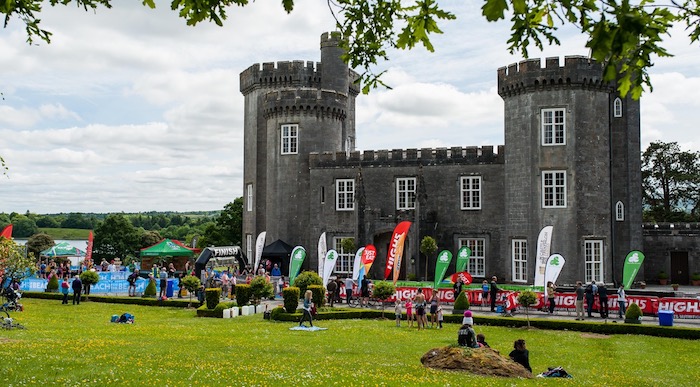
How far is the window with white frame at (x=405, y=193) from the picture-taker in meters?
44.8

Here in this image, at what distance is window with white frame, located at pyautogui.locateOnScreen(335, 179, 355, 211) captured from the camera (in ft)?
152

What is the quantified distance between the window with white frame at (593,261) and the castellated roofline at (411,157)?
25.2 ft

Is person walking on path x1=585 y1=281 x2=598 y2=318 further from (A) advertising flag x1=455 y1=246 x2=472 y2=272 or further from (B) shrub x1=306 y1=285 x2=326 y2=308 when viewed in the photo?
(B) shrub x1=306 y1=285 x2=326 y2=308

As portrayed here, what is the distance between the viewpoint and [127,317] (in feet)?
87.7

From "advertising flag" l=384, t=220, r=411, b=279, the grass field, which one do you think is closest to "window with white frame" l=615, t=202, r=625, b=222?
"advertising flag" l=384, t=220, r=411, b=279

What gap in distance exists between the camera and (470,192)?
43375 millimetres

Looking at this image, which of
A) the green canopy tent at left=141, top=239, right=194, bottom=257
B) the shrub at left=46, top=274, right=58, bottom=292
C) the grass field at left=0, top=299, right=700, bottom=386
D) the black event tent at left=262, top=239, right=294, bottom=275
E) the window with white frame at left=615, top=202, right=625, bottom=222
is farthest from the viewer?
the green canopy tent at left=141, top=239, right=194, bottom=257

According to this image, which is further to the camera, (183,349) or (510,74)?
(510,74)

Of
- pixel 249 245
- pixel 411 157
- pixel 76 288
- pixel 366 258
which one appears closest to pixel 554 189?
pixel 411 157

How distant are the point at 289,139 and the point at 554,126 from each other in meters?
18.8

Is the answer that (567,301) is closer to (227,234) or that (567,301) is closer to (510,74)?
(510,74)

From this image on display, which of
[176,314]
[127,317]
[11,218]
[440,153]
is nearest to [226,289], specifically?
[176,314]

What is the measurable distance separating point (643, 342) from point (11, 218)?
557ft

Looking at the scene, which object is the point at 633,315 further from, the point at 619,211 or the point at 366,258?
the point at 619,211
